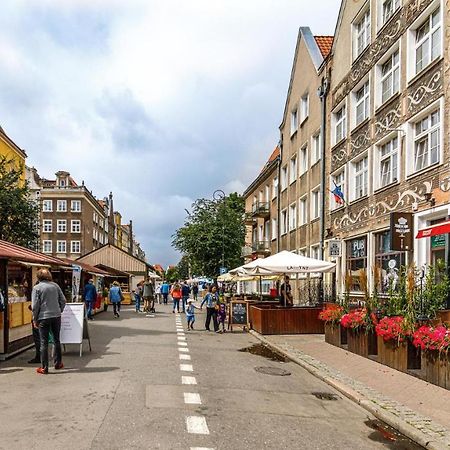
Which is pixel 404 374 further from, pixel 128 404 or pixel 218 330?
pixel 218 330

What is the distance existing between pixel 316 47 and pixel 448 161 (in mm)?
16714

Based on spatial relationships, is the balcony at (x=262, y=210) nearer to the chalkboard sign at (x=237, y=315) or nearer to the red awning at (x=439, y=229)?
the chalkboard sign at (x=237, y=315)

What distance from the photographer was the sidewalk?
22.2ft

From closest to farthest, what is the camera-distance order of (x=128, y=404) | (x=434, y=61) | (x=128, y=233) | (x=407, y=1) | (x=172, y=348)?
1. (x=128, y=404)
2. (x=172, y=348)
3. (x=434, y=61)
4. (x=407, y=1)
5. (x=128, y=233)

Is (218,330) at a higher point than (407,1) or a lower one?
lower

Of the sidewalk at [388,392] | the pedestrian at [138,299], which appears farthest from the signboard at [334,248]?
the pedestrian at [138,299]

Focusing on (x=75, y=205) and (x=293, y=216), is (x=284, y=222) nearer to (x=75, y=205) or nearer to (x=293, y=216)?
(x=293, y=216)

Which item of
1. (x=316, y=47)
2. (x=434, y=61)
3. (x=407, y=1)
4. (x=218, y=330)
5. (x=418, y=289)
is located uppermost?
(x=316, y=47)

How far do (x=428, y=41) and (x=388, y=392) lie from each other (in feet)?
34.9

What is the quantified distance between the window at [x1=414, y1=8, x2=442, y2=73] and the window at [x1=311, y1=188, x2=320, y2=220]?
11.2 meters

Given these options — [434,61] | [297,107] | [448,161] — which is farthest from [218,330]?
[297,107]

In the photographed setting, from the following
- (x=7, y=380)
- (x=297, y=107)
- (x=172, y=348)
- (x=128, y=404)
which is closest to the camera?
(x=128, y=404)

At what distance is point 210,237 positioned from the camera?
40.1 m

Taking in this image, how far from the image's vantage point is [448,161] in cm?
1398
